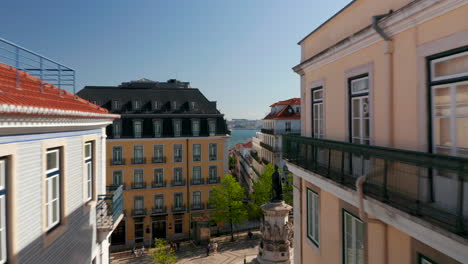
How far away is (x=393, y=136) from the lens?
572 cm

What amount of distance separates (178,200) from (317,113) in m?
27.1

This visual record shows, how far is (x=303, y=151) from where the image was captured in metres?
8.46

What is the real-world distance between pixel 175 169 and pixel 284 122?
57.2 feet

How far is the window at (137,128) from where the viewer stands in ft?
106

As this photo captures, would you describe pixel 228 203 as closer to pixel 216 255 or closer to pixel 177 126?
pixel 216 255

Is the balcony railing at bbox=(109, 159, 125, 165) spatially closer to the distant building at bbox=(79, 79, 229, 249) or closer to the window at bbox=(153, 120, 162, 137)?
the distant building at bbox=(79, 79, 229, 249)

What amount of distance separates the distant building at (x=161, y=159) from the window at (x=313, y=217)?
23.1 metres

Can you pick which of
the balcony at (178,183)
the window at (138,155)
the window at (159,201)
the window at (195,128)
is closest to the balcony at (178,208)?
the window at (159,201)

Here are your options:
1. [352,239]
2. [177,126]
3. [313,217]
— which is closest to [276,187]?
[313,217]

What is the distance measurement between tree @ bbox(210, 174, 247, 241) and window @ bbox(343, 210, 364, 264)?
24.6 meters

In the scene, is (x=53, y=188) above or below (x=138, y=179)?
above

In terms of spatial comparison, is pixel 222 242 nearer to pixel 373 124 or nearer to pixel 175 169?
pixel 175 169

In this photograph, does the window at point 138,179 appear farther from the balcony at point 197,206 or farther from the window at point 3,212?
the window at point 3,212

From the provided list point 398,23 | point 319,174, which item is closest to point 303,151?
point 319,174
